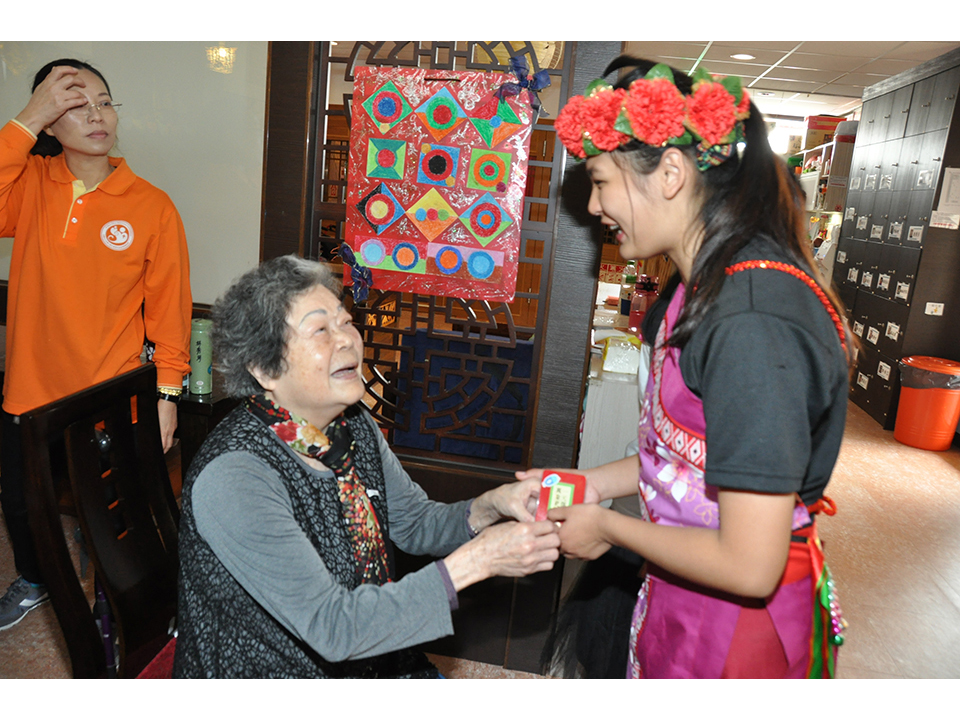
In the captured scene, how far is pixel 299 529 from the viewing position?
3.77 ft

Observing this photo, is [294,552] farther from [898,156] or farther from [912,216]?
[898,156]

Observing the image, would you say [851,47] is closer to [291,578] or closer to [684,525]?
[684,525]

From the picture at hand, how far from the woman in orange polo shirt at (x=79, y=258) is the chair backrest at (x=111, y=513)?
78cm

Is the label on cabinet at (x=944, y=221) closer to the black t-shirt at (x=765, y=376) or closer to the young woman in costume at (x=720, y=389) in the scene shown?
the young woman in costume at (x=720, y=389)

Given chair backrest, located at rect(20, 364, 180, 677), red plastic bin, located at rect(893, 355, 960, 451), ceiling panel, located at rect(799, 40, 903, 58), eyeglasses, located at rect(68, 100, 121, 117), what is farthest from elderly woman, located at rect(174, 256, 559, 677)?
ceiling panel, located at rect(799, 40, 903, 58)

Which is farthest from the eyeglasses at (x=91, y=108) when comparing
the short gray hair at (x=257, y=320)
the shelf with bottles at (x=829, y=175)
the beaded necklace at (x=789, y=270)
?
the shelf with bottles at (x=829, y=175)

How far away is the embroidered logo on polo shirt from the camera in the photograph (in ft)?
6.97

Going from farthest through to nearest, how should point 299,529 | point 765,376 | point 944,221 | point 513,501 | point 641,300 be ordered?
1. point 944,221
2. point 641,300
3. point 513,501
4. point 299,529
5. point 765,376

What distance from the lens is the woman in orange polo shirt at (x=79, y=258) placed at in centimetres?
208

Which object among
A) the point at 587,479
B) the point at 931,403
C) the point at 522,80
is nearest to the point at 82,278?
the point at 522,80

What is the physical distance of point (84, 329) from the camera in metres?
2.13

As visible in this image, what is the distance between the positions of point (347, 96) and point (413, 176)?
30cm

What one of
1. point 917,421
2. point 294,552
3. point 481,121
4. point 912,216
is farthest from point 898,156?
point 294,552

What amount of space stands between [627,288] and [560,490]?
429 centimetres
